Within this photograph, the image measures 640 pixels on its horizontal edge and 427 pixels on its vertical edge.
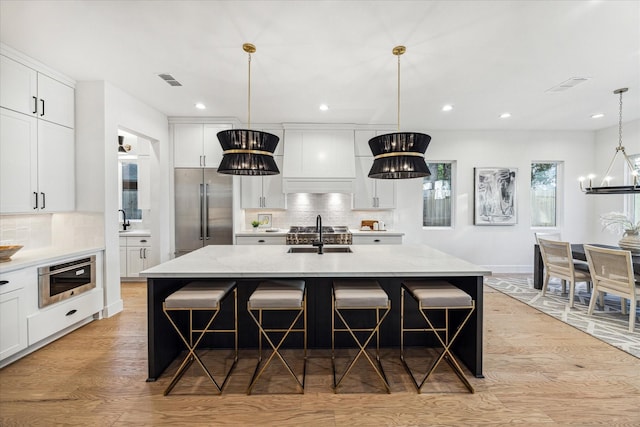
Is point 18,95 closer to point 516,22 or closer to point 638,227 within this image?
point 516,22

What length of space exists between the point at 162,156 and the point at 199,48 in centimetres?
253

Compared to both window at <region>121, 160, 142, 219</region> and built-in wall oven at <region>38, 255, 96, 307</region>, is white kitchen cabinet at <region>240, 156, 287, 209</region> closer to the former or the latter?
window at <region>121, 160, 142, 219</region>

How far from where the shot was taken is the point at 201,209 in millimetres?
4832

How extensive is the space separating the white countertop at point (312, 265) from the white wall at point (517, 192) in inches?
115

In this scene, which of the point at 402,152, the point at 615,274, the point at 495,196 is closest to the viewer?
the point at 402,152

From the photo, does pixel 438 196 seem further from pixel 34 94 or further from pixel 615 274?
pixel 34 94

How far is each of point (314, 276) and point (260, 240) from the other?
9.39ft

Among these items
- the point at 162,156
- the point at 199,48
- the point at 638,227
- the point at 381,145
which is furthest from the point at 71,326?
the point at 638,227

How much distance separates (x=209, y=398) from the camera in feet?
6.76

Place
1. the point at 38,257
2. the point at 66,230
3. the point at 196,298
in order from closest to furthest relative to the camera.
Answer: the point at 196,298, the point at 38,257, the point at 66,230

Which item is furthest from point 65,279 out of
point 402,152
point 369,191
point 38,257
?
point 369,191

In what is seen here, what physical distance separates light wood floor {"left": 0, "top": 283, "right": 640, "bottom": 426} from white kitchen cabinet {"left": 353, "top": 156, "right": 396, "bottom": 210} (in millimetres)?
2864

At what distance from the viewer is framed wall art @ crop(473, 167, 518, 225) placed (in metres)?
5.66

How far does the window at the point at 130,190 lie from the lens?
17.5 ft
